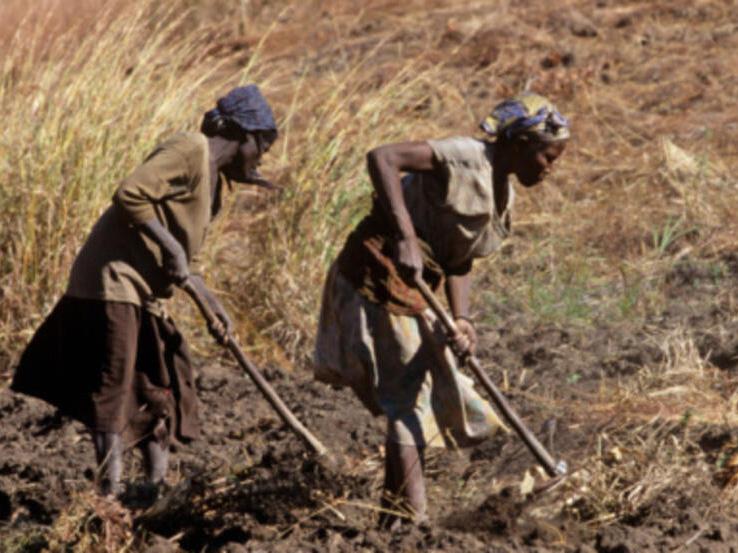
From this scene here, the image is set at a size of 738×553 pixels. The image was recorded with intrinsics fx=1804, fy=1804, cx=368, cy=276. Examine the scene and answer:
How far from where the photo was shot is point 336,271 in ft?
16.6

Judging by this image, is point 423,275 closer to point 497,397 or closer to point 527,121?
point 497,397

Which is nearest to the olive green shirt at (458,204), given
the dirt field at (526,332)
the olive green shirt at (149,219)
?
the olive green shirt at (149,219)

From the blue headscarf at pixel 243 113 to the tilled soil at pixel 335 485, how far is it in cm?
100

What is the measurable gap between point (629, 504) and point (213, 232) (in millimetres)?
2722

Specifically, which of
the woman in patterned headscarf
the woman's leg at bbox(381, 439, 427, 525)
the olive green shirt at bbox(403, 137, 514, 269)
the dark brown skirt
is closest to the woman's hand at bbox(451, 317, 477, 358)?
the woman in patterned headscarf

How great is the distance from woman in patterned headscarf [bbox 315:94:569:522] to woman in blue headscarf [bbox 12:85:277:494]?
16.9 inches

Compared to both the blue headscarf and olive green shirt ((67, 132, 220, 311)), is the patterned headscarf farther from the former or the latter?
olive green shirt ((67, 132, 220, 311))

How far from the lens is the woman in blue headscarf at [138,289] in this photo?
5.00 meters

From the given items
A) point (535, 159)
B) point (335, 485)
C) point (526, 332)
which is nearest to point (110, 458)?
point (335, 485)

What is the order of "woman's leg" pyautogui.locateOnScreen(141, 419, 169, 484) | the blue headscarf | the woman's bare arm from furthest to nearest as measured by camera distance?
"woman's leg" pyautogui.locateOnScreen(141, 419, 169, 484), the blue headscarf, the woman's bare arm

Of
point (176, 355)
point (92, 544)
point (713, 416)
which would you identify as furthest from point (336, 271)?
point (713, 416)

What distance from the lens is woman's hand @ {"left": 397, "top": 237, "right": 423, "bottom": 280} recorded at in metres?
4.76

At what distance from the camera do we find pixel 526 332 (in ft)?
24.3

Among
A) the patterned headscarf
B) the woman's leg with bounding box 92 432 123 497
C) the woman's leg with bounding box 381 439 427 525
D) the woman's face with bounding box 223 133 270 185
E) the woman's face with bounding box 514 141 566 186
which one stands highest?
the woman's face with bounding box 223 133 270 185
